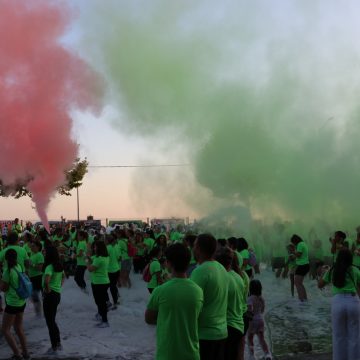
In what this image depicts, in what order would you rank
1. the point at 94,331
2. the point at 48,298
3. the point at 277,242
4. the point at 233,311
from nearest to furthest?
the point at 233,311 < the point at 48,298 < the point at 94,331 < the point at 277,242

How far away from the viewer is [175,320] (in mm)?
3320

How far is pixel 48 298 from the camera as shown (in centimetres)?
689

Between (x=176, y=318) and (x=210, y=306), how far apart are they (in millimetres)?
579

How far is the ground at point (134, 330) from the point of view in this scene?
21.9ft

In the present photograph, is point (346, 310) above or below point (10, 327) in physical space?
above

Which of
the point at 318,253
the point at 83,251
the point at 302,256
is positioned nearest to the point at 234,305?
the point at 302,256

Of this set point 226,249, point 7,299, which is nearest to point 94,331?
point 7,299

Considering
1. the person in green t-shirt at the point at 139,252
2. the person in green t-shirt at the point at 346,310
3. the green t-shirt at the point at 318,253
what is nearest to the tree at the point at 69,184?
the person in green t-shirt at the point at 139,252

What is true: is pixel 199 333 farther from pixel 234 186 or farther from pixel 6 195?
pixel 6 195

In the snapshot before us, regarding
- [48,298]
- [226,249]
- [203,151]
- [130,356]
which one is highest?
[203,151]

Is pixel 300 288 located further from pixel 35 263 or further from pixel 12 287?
pixel 12 287

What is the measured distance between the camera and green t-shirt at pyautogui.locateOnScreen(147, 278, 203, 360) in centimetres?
331

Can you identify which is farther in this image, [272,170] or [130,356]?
[272,170]

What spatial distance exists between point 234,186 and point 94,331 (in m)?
8.84
